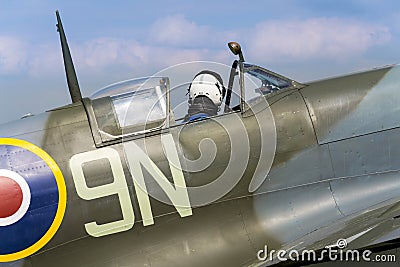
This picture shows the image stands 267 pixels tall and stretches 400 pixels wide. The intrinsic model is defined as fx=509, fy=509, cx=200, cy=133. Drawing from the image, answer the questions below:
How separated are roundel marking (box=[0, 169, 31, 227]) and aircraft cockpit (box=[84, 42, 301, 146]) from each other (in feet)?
2.35

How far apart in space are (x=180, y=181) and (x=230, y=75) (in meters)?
1.25

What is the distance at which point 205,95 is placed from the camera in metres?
4.88

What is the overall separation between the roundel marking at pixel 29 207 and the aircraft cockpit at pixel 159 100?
521 mm

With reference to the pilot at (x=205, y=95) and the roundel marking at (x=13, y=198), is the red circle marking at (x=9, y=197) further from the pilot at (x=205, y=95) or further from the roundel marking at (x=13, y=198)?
the pilot at (x=205, y=95)

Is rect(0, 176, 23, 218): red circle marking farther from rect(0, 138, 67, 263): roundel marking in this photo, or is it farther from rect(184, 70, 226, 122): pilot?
rect(184, 70, 226, 122): pilot

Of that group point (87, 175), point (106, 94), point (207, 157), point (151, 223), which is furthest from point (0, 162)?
point (207, 157)

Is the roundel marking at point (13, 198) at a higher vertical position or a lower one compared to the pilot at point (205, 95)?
lower

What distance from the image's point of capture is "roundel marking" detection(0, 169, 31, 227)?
418 centimetres

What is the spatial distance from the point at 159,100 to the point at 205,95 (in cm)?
56

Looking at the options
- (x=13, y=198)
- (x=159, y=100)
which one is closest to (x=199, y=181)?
(x=159, y=100)

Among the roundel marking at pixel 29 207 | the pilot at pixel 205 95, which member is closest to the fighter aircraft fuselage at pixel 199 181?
the roundel marking at pixel 29 207

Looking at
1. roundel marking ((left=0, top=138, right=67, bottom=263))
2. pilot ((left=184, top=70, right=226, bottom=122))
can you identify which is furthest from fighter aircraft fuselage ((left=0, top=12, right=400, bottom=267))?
pilot ((left=184, top=70, right=226, bottom=122))

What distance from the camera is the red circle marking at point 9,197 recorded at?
4.18 metres

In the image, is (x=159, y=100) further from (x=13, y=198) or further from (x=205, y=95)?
(x=13, y=198)
